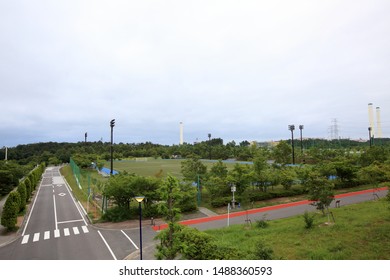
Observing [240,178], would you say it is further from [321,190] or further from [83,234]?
[83,234]

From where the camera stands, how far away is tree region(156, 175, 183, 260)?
7.05 metres

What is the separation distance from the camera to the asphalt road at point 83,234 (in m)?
12.1

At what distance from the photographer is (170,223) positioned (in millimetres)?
7145

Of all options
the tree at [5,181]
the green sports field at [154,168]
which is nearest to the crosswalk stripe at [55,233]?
the green sports field at [154,168]

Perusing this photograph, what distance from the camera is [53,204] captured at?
82.6ft

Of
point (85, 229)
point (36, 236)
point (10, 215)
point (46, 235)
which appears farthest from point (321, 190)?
point (10, 215)

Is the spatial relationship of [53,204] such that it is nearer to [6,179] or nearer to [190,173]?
[6,179]

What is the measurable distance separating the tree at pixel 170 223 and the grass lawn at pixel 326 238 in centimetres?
191

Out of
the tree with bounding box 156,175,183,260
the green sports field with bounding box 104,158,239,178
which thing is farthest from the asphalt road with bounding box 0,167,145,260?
the green sports field with bounding box 104,158,239,178

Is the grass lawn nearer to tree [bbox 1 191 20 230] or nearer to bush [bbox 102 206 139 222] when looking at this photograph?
bush [bbox 102 206 139 222]

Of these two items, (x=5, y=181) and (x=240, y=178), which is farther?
Result: (x=5, y=181)

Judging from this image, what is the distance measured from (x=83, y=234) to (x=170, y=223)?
10988mm

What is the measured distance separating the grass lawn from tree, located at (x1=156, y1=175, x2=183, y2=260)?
1909 millimetres

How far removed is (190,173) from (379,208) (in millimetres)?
15073
